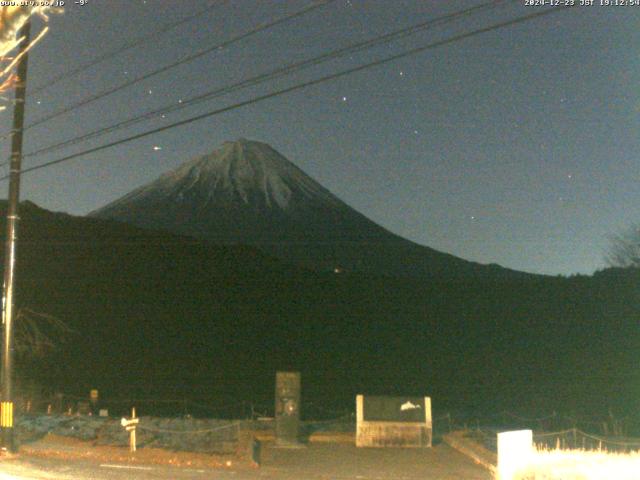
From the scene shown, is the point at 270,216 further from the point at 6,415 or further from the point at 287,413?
the point at 6,415

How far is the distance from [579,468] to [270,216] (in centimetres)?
12450

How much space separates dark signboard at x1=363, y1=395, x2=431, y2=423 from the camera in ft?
67.3

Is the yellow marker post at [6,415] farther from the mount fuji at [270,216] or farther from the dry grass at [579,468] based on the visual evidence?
the mount fuji at [270,216]

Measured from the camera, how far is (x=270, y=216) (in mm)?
135375

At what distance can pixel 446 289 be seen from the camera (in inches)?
3145

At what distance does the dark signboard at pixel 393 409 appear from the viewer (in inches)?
808

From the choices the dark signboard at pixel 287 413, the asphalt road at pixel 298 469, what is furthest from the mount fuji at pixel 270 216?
the asphalt road at pixel 298 469

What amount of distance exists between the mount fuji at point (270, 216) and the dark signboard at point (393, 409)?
82926 millimetres

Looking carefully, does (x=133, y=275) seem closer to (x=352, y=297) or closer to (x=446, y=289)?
(x=352, y=297)

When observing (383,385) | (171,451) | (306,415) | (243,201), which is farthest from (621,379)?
(243,201)

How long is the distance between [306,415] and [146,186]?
109m

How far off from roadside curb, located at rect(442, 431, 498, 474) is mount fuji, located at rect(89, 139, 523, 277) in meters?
82.4

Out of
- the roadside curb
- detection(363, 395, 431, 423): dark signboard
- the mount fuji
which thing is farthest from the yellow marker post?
the mount fuji

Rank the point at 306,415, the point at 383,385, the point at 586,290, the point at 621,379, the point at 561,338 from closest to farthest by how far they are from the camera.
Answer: the point at 306,415, the point at 621,379, the point at 383,385, the point at 561,338, the point at 586,290
